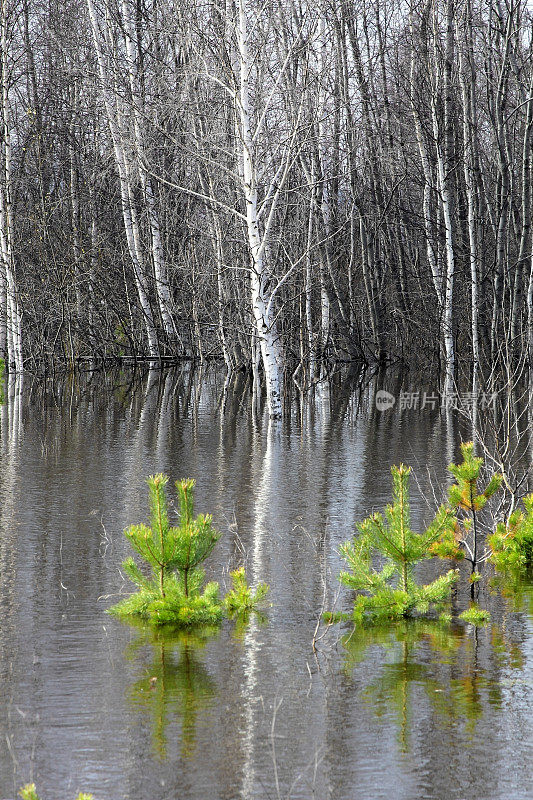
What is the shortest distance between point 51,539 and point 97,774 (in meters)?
4.23

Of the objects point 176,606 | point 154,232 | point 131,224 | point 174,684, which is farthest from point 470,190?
point 174,684

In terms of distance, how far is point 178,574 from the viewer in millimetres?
6254

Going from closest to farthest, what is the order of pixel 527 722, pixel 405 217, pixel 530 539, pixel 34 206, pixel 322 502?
1. pixel 527 722
2. pixel 530 539
3. pixel 322 502
4. pixel 34 206
5. pixel 405 217

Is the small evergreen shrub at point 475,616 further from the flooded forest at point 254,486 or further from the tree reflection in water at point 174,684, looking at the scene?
the tree reflection in water at point 174,684

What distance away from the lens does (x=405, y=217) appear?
89.5 feet

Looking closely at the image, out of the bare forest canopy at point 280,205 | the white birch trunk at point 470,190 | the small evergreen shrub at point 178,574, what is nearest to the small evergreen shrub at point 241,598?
the small evergreen shrub at point 178,574

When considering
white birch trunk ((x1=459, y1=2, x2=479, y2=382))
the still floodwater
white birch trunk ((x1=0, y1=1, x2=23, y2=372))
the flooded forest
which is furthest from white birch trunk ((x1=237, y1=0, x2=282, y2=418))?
white birch trunk ((x1=0, y1=1, x2=23, y2=372))

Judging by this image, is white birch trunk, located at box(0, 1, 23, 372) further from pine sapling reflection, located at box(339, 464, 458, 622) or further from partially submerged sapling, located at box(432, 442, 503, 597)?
pine sapling reflection, located at box(339, 464, 458, 622)

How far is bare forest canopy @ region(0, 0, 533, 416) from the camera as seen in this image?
2028 cm

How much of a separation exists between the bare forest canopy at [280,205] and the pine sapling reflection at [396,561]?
35.8 ft

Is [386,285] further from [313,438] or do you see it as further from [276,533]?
[276,533]

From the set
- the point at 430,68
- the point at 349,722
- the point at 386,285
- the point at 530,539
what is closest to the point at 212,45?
the point at 430,68

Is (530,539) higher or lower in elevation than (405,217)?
lower

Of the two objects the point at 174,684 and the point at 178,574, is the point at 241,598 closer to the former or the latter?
the point at 178,574
